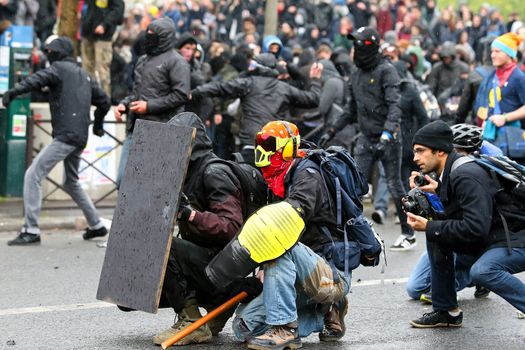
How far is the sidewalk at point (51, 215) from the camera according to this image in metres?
11.7

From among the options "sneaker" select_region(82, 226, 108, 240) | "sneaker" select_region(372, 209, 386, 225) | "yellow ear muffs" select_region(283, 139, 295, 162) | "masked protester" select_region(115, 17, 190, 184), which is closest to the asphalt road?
"yellow ear muffs" select_region(283, 139, 295, 162)

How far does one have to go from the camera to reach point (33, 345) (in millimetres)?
6410

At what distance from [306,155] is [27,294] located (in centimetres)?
264

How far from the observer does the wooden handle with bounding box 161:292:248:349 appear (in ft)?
20.5

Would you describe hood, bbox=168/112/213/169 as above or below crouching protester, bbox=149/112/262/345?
above

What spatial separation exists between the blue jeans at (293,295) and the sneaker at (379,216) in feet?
19.5

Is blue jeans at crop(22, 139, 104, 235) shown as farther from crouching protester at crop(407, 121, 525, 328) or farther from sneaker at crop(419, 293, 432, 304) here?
crouching protester at crop(407, 121, 525, 328)

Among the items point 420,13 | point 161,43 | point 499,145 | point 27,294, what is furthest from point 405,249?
point 420,13

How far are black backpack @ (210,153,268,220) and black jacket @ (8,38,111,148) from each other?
13.2 ft

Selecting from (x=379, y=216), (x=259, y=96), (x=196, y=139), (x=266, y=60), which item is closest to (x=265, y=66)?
(x=266, y=60)

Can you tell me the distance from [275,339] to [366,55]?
5.06 m

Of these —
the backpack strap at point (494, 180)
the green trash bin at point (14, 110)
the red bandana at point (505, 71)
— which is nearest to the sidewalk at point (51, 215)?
the green trash bin at point (14, 110)

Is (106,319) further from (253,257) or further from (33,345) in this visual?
(253,257)

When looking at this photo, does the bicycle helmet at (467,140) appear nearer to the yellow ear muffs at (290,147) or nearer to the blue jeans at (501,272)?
the blue jeans at (501,272)
